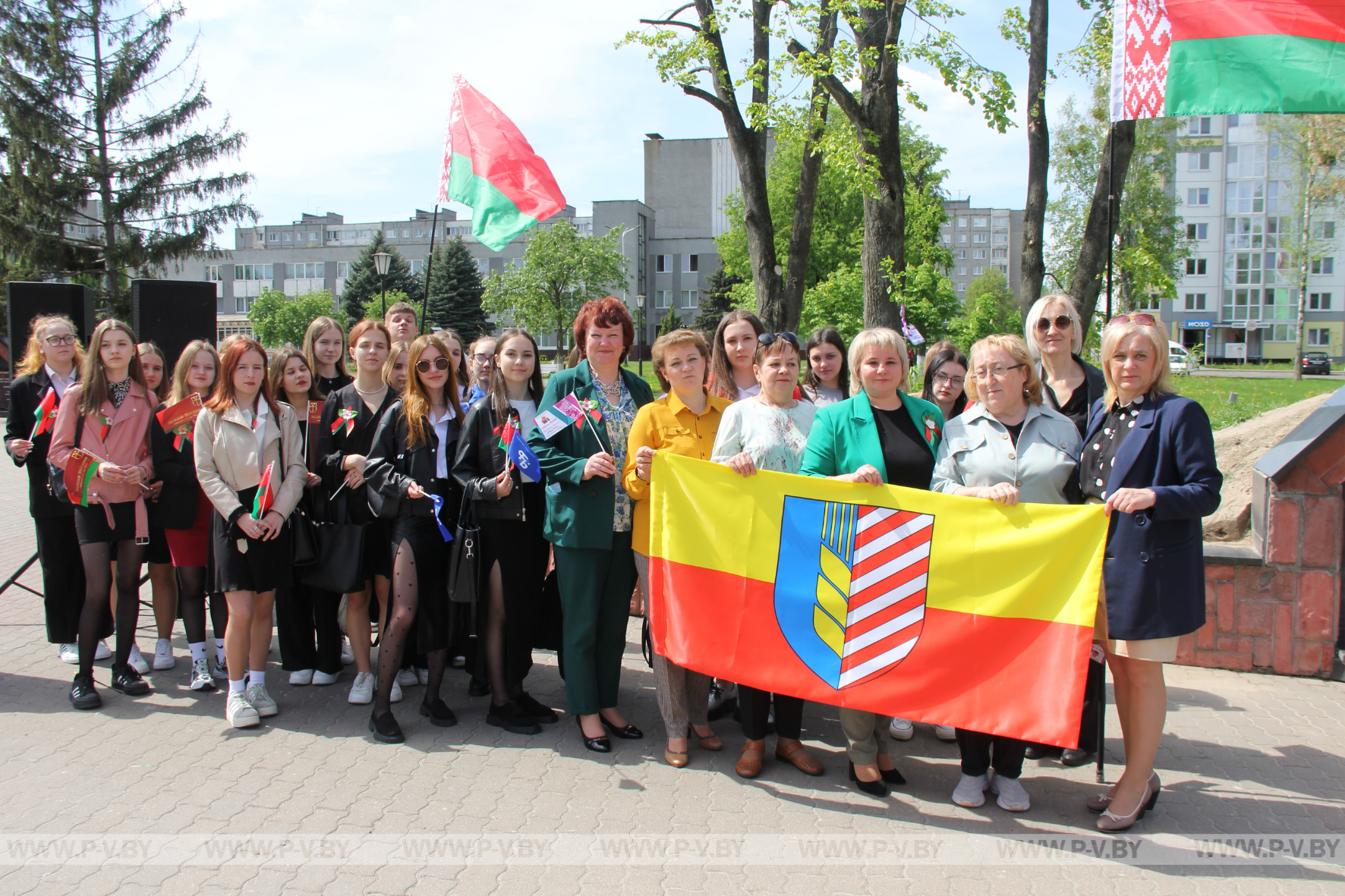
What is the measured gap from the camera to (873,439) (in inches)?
151

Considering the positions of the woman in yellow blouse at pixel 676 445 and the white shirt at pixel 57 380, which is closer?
the woman in yellow blouse at pixel 676 445

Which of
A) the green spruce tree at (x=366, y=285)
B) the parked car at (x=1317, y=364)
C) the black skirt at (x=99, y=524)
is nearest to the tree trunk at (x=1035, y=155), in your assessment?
the black skirt at (x=99, y=524)

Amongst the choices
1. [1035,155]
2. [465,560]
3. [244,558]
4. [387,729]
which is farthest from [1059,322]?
[1035,155]

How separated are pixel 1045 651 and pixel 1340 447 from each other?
2.87m

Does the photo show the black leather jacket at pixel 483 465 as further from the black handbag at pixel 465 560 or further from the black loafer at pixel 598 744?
the black loafer at pixel 598 744

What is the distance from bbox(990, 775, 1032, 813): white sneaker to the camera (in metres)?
3.71

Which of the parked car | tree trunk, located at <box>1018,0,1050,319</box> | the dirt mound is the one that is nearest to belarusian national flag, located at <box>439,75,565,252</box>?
the dirt mound

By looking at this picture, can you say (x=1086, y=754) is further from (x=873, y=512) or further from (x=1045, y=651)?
(x=873, y=512)

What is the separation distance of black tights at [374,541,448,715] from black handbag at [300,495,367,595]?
9.5 inches

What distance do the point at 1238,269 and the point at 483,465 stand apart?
257 ft

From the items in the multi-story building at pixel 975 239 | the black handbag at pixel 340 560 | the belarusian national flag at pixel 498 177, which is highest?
the multi-story building at pixel 975 239

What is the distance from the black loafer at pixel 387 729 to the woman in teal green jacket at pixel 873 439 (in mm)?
2252

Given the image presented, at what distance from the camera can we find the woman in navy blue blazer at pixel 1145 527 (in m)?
3.40

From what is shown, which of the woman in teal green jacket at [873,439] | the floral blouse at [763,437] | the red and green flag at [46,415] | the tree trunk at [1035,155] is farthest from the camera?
the tree trunk at [1035,155]
